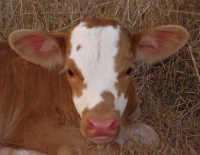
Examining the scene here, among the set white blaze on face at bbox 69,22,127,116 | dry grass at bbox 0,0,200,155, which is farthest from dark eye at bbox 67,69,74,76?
dry grass at bbox 0,0,200,155

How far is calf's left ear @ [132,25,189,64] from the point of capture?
16.4 ft

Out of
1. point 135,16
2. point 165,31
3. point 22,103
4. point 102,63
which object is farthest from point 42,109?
point 135,16

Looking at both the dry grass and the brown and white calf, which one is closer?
the brown and white calf

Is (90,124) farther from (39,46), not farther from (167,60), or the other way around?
(167,60)

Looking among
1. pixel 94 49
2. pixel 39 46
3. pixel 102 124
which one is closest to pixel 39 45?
Result: pixel 39 46

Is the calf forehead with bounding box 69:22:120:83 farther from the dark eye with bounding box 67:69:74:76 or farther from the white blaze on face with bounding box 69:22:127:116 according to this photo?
the dark eye with bounding box 67:69:74:76

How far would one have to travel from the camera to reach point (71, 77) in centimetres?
481

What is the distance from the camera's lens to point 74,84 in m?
4.79

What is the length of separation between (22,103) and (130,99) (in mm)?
980

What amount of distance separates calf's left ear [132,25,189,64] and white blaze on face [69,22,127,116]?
313 mm

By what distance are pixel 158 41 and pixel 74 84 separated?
2.85 ft

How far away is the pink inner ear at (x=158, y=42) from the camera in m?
5.08

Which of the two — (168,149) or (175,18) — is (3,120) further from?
(175,18)

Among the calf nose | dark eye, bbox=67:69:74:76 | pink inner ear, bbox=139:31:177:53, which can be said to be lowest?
the calf nose
